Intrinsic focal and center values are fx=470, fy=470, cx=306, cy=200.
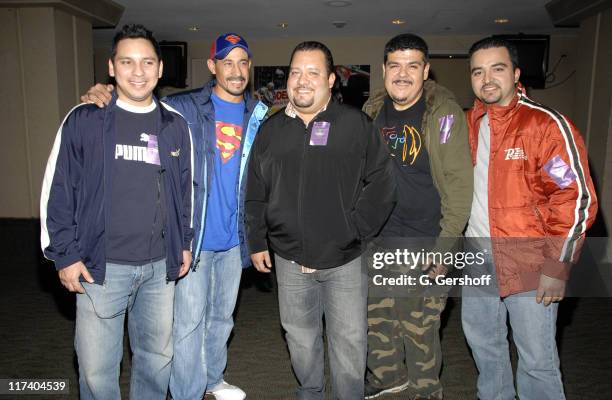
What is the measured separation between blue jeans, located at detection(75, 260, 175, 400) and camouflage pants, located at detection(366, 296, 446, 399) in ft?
3.38

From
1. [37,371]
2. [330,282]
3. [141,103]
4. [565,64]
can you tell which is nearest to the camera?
[141,103]

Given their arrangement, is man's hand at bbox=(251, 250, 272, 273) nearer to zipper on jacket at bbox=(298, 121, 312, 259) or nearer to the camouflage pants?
zipper on jacket at bbox=(298, 121, 312, 259)

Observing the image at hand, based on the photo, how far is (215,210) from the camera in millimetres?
2291

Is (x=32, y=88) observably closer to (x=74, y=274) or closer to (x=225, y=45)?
(x=225, y=45)

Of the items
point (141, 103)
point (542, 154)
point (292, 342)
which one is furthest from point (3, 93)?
point (542, 154)

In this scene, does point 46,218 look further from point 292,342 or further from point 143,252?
point 292,342

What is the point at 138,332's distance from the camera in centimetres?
201

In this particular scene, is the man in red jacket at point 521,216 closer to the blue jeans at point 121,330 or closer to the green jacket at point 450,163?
the green jacket at point 450,163

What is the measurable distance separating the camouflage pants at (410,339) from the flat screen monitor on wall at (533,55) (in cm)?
794

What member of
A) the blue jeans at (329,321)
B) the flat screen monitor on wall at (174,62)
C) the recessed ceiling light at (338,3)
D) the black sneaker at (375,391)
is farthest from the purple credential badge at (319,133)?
the flat screen monitor on wall at (174,62)

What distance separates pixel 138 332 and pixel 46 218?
0.60 m

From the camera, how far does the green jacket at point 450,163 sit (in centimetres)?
208

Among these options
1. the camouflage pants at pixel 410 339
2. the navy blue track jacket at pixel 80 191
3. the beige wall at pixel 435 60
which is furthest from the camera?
the beige wall at pixel 435 60

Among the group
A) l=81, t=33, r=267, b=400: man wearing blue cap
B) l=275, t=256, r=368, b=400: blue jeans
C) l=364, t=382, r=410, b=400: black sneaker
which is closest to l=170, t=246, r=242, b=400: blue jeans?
l=81, t=33, r=267, b=400: man wearing blue cap
